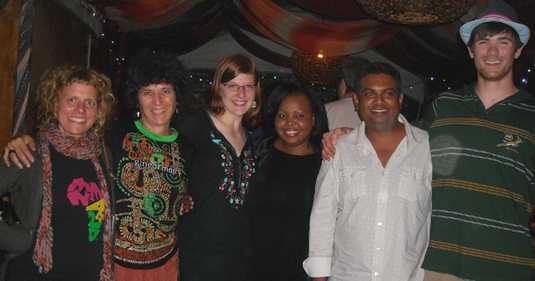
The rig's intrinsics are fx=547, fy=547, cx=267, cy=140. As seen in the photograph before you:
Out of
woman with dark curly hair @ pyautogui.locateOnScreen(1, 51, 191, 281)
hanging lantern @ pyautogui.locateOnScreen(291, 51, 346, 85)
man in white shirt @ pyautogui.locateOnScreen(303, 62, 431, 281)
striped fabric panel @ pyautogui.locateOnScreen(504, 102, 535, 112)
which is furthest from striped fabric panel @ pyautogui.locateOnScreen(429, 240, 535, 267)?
hanging lantern @ pyautogui.locateOnScreen(291, 51, 346, 85)

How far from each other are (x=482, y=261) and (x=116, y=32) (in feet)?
17.3

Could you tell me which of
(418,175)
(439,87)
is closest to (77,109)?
(418,175)

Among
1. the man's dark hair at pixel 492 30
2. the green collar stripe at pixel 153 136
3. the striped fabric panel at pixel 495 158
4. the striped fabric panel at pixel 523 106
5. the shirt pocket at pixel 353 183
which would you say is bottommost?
the shirt pocket at pixel 353 183

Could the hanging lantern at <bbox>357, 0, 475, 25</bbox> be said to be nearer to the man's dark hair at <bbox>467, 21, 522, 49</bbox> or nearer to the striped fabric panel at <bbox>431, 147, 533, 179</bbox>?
the man's dark hair at <bbox>467, 21, 522, 49</bbox>

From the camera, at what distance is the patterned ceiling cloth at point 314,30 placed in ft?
18.7

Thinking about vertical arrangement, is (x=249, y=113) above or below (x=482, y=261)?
above

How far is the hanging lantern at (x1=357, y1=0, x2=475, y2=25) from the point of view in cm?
345

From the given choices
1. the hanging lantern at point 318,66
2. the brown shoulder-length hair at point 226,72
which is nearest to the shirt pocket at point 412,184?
the brown shoulder-length hair at point 226,72

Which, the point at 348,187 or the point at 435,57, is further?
the point at 435,57

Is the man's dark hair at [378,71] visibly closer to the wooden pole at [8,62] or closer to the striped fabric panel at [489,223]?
the striped fabric panel at [489,223]

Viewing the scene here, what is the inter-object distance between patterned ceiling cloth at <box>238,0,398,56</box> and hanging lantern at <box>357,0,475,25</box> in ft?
6.00

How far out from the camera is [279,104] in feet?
9.47

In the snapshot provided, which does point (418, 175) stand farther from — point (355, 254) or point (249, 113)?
point (249, 113)

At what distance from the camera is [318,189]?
8.27 feet
